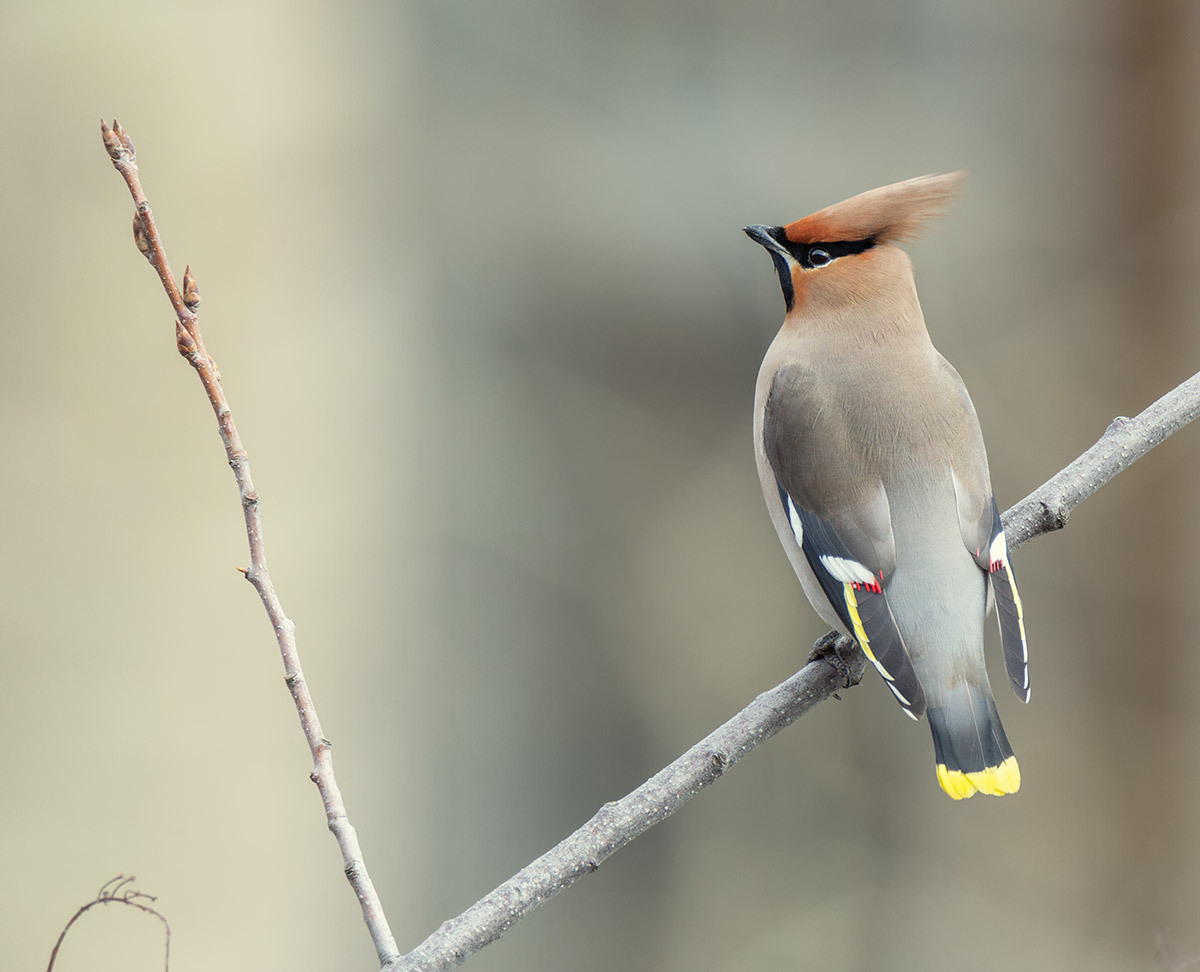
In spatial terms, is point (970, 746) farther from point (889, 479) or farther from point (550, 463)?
point (550, 463)

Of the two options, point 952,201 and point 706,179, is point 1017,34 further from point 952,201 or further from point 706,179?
point 952,201

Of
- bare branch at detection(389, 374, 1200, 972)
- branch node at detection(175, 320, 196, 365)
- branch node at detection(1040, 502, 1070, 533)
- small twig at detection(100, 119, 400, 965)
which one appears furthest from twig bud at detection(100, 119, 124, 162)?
branch node at detection(1040, 502, 1070, 533)

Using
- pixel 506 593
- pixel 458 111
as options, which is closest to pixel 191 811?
pixel 506 593

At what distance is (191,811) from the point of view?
3107mm

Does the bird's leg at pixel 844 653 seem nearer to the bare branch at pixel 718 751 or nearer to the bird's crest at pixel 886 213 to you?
the bare branch at pixel 718 751

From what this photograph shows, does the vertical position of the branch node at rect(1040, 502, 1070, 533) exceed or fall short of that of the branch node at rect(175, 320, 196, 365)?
it falls short

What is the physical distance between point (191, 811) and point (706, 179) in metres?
2.33

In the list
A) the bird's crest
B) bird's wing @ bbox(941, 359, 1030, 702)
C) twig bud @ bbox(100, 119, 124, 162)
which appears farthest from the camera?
the bird's crest

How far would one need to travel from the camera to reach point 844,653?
1801mm

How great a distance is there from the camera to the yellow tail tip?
5.71 feet

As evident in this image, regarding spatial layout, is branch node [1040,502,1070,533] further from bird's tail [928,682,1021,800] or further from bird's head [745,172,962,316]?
bird's head [745,172,962,316]

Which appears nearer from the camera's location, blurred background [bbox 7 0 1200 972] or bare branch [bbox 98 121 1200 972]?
bare branch [bbox 98 121 1200 972]

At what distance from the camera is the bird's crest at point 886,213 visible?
6.60ft

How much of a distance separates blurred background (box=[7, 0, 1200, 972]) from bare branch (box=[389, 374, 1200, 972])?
72.6 inches
